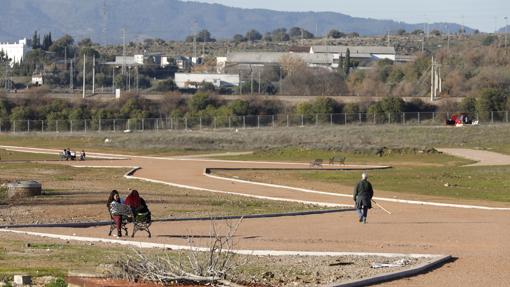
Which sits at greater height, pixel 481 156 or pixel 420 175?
pixel 420 175

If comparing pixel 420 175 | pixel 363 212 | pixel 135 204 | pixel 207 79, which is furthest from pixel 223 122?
pixel 135 204

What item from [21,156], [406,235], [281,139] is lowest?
[21,156]

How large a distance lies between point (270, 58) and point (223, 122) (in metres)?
87.3

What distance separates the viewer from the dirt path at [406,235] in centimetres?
2061

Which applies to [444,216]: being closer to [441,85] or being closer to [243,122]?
[243,122]

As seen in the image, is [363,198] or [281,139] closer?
[363,198]

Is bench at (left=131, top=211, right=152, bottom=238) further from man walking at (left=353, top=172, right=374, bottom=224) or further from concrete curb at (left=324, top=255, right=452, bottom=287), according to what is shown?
man walking at (left=353, top=172, right=374, bottom=224)

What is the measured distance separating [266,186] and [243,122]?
189 ft

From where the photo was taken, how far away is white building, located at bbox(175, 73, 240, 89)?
6268 inches

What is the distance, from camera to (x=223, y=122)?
105 metres

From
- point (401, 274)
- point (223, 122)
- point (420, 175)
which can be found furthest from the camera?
point (223, 122)

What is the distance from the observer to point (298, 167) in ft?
211

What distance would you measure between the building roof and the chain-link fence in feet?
251

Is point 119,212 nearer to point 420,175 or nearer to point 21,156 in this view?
point 420,175
